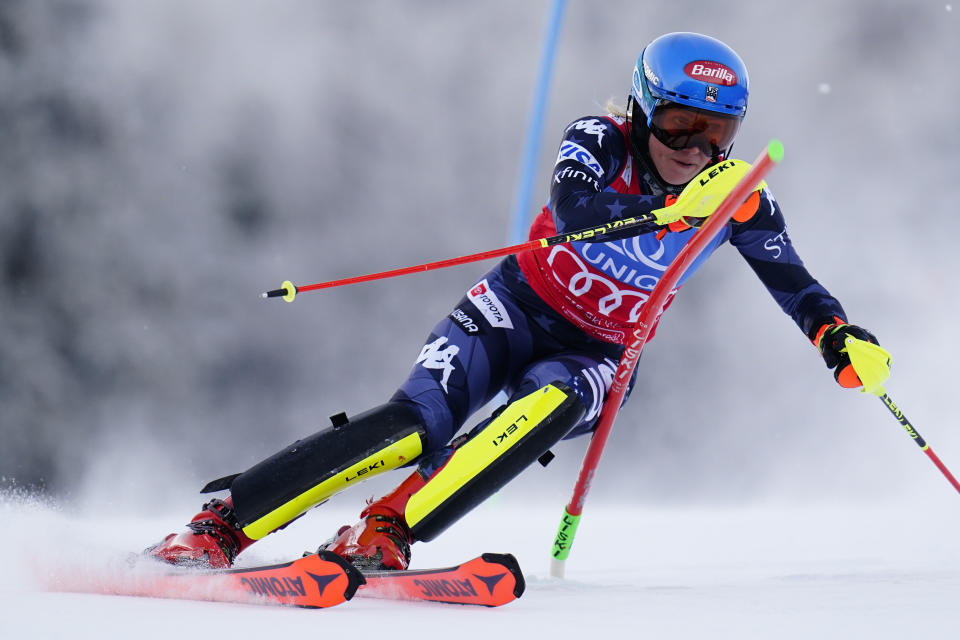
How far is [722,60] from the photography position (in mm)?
2074

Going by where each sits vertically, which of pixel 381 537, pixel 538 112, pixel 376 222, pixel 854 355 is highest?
pixel 538 112

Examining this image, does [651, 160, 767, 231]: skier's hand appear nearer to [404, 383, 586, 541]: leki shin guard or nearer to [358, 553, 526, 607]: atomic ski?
[404, 383, 586, 541]: leki shin guard

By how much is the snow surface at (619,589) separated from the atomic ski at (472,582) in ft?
0.11

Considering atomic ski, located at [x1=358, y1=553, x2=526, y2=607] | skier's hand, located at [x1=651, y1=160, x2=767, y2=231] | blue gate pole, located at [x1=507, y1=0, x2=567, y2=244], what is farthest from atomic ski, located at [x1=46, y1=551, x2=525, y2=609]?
blue gate pole, located at [x1=507, y1=0, x2=567, y2=244]

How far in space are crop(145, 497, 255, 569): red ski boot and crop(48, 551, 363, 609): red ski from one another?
9cm

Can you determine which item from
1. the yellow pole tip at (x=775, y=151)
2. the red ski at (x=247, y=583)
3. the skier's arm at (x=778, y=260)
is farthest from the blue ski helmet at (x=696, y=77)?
the red ski at (x=247, y=583)

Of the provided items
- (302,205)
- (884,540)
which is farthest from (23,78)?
(884,540)

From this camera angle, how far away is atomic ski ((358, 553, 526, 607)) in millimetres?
1521

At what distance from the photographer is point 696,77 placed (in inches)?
80.7

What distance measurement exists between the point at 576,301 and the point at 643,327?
0.22 meters

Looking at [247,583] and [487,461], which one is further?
[487,461]

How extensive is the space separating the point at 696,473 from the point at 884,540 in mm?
1914

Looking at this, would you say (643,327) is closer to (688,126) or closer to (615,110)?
(688,126)

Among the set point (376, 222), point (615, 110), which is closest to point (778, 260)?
point (615, 110)
